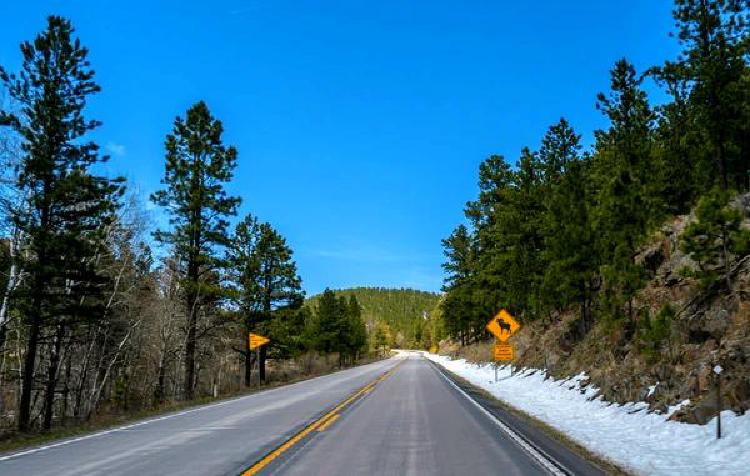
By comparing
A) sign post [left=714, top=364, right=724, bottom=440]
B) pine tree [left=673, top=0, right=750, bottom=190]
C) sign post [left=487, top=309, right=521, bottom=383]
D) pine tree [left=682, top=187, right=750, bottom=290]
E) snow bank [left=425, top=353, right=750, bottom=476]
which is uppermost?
pine tree [left=673, top=0, right=750, bottom=190]

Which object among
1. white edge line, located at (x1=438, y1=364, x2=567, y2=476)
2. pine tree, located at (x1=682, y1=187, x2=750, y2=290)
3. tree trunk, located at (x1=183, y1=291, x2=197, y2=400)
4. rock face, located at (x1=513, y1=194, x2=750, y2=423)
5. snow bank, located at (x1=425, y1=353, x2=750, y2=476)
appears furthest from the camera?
tree trunk, located at (x1=183, y1=291, x2=197, y2=400)

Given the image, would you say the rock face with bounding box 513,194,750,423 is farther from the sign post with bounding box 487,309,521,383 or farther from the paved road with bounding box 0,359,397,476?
the paved road with bounding box 0,359,397,476

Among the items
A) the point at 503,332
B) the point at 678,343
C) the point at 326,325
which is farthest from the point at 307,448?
the point at 326,325

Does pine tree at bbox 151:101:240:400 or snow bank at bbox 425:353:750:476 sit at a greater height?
pine tree at bbox 151:101:240:400

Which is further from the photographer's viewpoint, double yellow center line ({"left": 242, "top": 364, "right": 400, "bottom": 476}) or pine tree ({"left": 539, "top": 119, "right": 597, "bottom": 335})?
pine tree ({"left": 539, "top": 119, "right": 597, "bottom": 335})

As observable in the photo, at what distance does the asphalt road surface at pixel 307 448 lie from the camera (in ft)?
26.3

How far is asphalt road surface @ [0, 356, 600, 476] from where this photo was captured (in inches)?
316

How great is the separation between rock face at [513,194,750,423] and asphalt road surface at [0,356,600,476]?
11.3ft

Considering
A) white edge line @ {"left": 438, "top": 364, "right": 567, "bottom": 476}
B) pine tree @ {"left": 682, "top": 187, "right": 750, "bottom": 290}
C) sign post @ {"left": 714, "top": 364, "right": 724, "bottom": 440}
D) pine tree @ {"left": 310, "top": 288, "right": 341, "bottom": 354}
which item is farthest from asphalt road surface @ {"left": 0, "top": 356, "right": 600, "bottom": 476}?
pine tree @ {"left": 310, "top": 288, "right": 341, "bottom": 354}

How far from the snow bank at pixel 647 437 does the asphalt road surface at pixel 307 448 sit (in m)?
1.13

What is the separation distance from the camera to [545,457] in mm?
8859

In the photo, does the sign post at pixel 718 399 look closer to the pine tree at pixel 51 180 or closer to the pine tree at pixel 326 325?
the pine tree at pixel 51 180

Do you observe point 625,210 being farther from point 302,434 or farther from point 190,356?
point 190,356

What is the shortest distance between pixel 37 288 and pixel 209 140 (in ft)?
45.6
